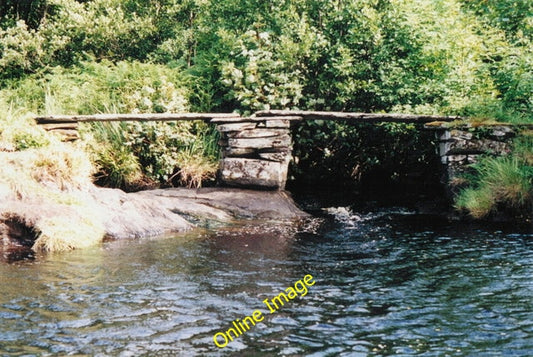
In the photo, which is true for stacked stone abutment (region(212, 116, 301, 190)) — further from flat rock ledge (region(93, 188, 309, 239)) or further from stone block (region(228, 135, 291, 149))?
flat rock ledge (region(93, 188, 309, 239))

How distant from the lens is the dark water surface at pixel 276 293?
5141 mm

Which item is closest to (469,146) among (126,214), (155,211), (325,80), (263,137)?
(325,80)

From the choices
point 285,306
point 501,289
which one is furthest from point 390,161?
point 285,306

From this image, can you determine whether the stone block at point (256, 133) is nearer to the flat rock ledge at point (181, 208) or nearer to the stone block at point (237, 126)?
the stone block at point (237, 126)

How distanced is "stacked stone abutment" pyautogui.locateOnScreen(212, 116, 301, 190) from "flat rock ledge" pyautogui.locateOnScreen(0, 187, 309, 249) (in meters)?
0.26

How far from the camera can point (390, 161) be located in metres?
14.9

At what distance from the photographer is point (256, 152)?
1257cm

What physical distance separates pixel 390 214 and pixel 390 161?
2720mm

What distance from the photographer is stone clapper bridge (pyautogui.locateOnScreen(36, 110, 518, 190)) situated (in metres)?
12.2

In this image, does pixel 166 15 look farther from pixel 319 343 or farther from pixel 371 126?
pixel 319 343

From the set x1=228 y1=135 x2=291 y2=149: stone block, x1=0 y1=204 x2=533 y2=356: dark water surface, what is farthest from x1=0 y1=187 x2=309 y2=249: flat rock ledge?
x1=228 y1=135 x2=291 y2=149: stone block

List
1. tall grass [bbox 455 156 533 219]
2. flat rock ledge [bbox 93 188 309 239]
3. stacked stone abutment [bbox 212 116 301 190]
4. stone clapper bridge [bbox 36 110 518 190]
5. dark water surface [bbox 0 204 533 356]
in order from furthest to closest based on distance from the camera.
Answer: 1. stacked stone abutment [bbox 212 116 301 190]
2. stone clapper bridge [bbox 36 110 518 190]
3. tall grass [bbox 455 156 533 219]
4. flat rock ledge [bbox 93 188 309 239]
5. dark water surface [bbox 0 204 533 356]

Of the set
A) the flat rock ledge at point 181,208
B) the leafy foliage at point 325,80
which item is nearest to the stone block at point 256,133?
the flat rock ledge at point 181,208

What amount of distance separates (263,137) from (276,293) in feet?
20.5
